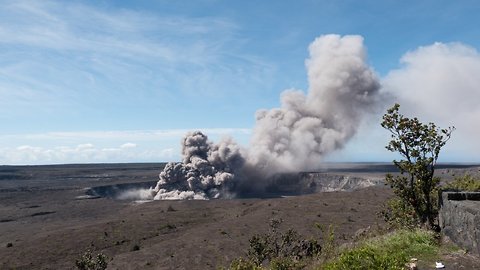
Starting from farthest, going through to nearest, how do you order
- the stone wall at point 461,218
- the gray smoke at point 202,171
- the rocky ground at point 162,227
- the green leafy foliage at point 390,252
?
the gray smoke at point 202,171 < the rocky ground at point 162,227 < the stone wall at point 461,218 < the green leafy foliage at point 390,252

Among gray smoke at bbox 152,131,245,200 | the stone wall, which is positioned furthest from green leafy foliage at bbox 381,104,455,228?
gray smoke at bbox 152,131,245,200

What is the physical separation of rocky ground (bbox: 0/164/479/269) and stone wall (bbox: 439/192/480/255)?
1100 centimetres

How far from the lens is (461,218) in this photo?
12.5 m

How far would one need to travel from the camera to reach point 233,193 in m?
95.9

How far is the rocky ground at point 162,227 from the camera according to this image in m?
37.2

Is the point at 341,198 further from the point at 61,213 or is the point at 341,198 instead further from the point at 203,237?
the point at 61,213

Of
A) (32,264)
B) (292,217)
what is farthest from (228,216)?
(32,264)

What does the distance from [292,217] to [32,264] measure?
27950 millimetres

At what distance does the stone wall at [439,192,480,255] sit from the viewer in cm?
1142

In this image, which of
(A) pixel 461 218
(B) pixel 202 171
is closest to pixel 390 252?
(A) pixel 461 218

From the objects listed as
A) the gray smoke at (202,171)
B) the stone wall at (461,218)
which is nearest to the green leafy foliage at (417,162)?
the stone wall at (461,218)

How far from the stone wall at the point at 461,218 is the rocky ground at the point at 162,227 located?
11000 mm

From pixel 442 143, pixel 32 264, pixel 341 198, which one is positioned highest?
pixel 442 143

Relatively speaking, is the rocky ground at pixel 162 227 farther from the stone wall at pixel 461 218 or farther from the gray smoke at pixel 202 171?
the gray smoke at pixel 202 171
